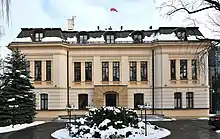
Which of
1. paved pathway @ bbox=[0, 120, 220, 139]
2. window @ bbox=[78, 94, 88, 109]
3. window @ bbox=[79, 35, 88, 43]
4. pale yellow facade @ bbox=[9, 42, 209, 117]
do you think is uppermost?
window @ bbox=[79, 35, 88, 43]

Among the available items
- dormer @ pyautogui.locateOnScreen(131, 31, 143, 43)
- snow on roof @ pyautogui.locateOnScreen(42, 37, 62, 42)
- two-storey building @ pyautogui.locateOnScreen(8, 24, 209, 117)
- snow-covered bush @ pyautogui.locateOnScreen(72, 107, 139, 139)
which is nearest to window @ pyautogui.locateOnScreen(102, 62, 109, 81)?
two-storey building @ pyautogui.locateOnScreen(8, 24, 209, 117)

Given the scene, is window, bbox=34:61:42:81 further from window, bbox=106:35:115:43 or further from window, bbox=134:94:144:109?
window, bbox=134:94:144:109

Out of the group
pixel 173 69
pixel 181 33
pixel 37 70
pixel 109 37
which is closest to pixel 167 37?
pixel 181 33

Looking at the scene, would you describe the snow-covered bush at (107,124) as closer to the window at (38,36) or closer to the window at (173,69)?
the window at (173,69)

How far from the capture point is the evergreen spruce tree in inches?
1216

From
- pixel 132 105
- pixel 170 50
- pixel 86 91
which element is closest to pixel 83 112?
pixel 86 91

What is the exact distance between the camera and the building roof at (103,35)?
136 ft

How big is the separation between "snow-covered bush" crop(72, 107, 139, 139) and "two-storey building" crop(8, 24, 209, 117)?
18.6 metres

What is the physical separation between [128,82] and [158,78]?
3272 mm

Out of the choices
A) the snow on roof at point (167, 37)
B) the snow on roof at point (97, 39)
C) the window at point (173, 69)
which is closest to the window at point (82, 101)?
the snow on roof at point (97, 39)

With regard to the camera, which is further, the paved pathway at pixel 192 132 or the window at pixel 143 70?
the window at pixel 143 70

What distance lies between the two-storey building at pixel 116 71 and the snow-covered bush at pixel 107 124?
733 inches

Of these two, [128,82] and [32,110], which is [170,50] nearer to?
[128,82]

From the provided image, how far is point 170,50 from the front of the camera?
4103 centimetres
